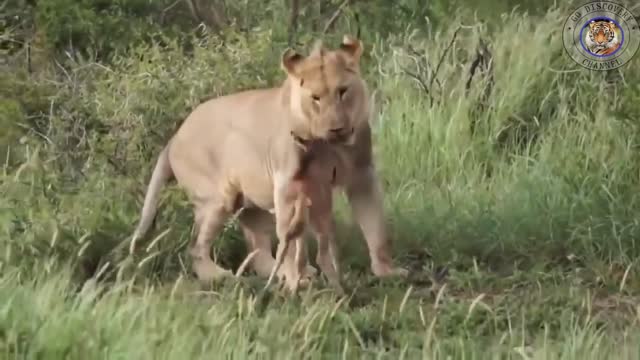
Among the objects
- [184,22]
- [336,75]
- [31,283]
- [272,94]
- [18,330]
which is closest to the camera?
[18,330]

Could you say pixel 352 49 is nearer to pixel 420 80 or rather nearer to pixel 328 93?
pixel 328 93

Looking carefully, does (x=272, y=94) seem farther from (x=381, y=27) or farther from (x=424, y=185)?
→ (x=381, y=27)

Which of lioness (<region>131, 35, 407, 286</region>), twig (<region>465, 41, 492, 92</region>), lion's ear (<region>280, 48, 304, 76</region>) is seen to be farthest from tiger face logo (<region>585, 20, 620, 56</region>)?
lion's ear (<region>280, 48, 304, 76</region>)

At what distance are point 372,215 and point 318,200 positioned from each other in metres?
0.33

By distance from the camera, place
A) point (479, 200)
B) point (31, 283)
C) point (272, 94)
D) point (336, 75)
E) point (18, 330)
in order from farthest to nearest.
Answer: point (479, 200)
point (272, 94)
point (336, 75)
point (31, 283)
point (18, 330)

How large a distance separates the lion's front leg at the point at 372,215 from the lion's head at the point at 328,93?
0.35 m

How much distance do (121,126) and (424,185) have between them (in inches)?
54.9

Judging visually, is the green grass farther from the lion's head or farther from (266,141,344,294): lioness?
the lion's head

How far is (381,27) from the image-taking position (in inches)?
309

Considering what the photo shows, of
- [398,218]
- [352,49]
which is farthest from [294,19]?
[352,49]

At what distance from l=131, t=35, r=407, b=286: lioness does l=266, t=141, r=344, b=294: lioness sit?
0.04 metres

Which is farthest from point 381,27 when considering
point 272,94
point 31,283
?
point 31,283

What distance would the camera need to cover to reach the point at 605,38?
24.0 feet

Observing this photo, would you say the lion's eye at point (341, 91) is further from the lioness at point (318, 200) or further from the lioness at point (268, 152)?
the lioness at point (318, 200)
